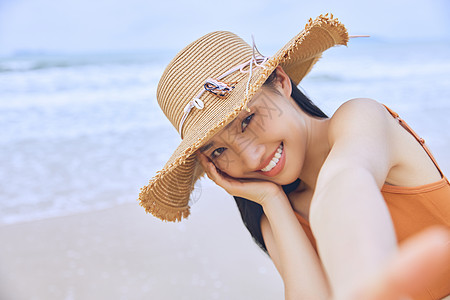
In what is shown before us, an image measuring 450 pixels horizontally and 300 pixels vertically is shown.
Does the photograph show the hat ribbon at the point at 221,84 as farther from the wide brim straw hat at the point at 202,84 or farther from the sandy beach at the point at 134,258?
the sandy beach at the point at 134,258

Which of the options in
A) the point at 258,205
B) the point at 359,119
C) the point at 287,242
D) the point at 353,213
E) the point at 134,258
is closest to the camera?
the point at 353,213

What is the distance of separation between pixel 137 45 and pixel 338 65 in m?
7.32

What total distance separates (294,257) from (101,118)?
15.9 ft

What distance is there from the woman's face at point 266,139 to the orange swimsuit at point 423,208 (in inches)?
11.8

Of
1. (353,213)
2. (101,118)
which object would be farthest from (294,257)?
(101,118)

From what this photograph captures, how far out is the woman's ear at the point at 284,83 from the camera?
5.44 ft

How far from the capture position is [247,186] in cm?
168

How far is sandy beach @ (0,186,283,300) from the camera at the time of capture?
2.56 meters

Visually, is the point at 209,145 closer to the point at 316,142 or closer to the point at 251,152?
the point at 251,152

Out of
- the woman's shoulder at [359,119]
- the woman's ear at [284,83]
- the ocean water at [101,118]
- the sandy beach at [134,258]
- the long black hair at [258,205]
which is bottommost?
the ocean water at [101,118]

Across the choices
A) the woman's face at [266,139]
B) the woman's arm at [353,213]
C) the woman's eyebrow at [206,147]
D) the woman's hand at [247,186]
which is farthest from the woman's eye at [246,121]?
the woman's arm at [353,213]

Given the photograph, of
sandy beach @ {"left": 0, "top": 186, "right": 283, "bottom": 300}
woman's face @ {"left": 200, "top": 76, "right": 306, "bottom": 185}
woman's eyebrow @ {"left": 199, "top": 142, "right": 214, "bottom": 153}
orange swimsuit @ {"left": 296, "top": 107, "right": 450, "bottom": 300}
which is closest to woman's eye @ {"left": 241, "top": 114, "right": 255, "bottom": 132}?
woman's face @ {"left": 200, "top": 76, "right": 306, "bottom": 185}

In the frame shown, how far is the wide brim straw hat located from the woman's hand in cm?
6

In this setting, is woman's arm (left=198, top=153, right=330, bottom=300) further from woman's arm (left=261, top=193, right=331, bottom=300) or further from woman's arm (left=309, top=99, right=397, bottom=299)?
woman's arm (left=309, top=99, right=397, bottom=299)
